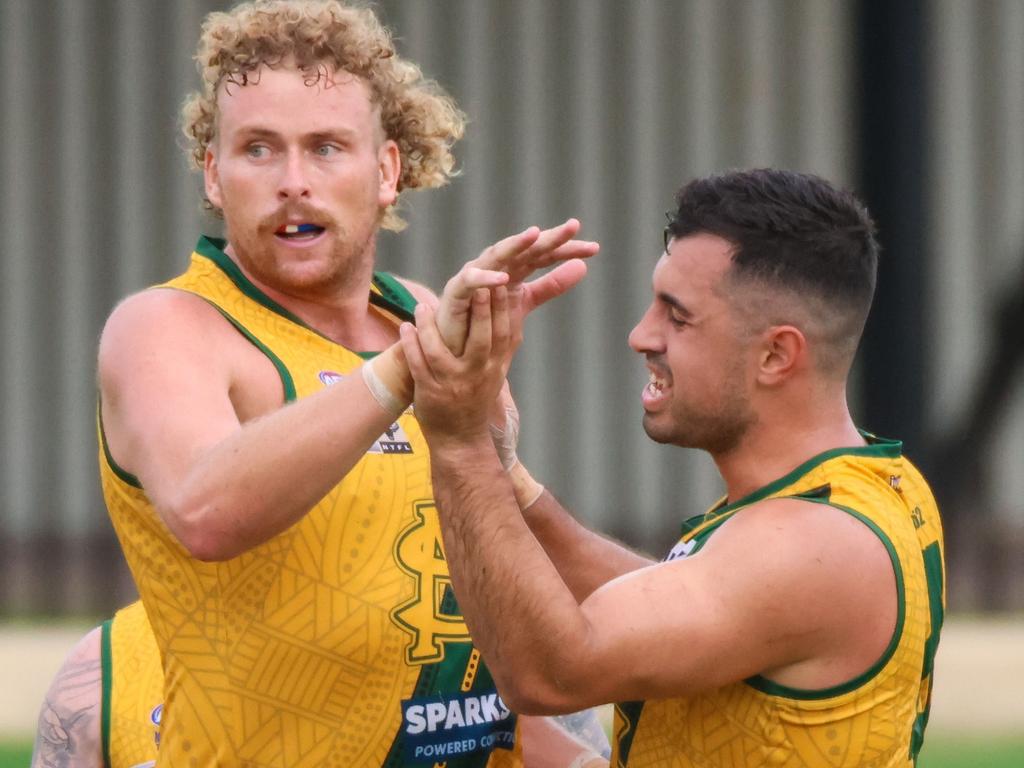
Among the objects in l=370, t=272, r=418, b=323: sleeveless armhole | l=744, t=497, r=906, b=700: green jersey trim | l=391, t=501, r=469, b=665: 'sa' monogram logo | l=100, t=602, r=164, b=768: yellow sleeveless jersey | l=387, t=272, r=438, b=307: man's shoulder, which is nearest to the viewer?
l=744, t=497, r=906, b=700: green jersey trim

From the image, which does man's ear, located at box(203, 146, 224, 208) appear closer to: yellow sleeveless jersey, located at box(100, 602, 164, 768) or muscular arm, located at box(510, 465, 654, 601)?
muscular arm, located at box(510, 465, 654, 601)

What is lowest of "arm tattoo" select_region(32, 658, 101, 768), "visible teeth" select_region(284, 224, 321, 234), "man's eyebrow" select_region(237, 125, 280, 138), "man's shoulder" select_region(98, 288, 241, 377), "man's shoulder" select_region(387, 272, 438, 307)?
"arm tattoo" select_region(32, 658, 101, 768)

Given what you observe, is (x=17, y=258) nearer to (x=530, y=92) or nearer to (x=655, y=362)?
(x=530, y=92)

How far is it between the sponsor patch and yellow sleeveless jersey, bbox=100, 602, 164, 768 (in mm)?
819

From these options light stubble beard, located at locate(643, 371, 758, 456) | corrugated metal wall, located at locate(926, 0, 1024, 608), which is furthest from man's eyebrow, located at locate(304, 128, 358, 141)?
corrugated metal wall, located at locate(926, 0, 1024, 608)

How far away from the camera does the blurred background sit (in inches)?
368

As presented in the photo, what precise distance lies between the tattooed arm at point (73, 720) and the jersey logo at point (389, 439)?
1116 mm

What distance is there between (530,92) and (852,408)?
2.22 meters

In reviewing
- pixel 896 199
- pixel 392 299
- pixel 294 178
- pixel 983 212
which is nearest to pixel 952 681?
pixel 896 199

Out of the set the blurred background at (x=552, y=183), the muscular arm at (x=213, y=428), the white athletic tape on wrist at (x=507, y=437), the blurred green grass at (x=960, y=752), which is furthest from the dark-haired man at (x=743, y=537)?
the blurred background at (x=552, y=183)

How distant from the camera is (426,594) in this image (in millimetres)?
3391

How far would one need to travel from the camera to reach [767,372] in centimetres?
315

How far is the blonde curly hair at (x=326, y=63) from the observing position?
3537 millimetres

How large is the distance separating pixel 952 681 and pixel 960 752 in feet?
2.38
